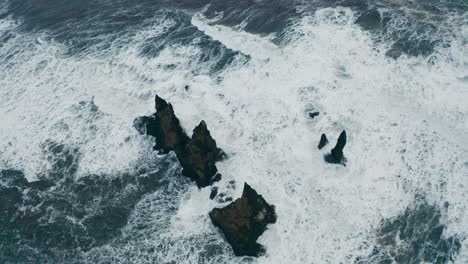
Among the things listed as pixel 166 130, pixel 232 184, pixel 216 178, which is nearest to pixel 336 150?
pixel 232 184

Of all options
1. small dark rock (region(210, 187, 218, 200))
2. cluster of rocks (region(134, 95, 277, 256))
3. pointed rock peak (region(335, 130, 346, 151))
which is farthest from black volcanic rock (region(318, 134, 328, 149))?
small dark rock (region(210, 187, 218, 200))

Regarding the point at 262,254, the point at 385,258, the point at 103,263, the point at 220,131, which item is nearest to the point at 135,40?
the point at 220,131

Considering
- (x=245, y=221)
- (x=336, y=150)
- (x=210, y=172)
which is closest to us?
(x=245, y=221)

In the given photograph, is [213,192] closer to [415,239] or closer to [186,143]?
[186,143]

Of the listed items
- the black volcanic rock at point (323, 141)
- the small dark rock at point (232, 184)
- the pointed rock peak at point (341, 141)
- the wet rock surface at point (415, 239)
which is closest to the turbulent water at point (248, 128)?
the wet rock surface at point (415, 239)

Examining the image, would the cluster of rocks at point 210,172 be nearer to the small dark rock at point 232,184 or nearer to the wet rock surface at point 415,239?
the small dark rock at point 232,184

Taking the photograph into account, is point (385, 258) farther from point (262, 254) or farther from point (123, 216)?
point (123, 216)

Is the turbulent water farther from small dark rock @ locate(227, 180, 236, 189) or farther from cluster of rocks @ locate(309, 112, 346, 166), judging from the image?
cluster of rocks @ locate(309, 112, 346, 166)
